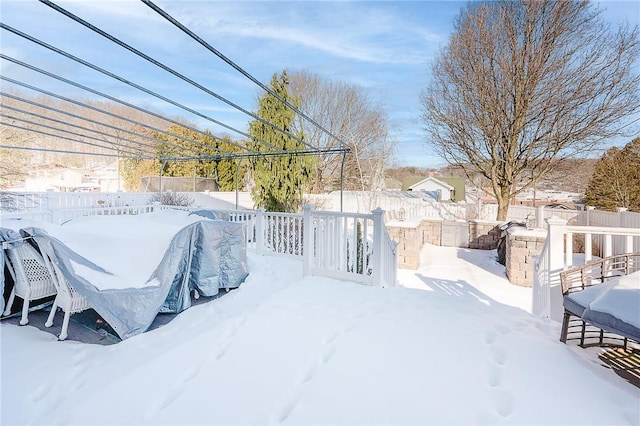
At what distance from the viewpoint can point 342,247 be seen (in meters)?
4.09

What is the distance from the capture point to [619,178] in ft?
32.4

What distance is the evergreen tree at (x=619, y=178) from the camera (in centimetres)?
957

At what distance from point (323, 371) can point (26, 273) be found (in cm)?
267

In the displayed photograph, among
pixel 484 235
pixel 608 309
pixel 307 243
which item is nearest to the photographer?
pixel 608 309

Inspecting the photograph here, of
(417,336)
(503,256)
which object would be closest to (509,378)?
(417,336)

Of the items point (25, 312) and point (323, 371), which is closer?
point (323, 371)

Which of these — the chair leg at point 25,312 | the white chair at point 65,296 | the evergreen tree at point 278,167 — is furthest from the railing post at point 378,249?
the evergreen tree at point 278,167

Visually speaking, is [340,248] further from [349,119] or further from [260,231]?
[349,119]

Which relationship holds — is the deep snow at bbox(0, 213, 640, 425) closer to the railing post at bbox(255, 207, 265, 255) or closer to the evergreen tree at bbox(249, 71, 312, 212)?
the railing post at bbox(255, 207, 265, 255)

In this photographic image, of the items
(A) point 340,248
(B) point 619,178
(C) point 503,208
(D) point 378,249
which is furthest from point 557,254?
(B) point 619,178

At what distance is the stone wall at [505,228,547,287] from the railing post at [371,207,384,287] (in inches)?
165

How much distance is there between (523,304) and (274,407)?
5.19m

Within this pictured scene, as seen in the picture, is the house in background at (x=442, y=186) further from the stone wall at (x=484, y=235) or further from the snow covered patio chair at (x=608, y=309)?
the snow covered patio chair at (x=608, y=309)

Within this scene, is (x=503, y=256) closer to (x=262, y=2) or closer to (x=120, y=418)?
(x=262, y=2)
